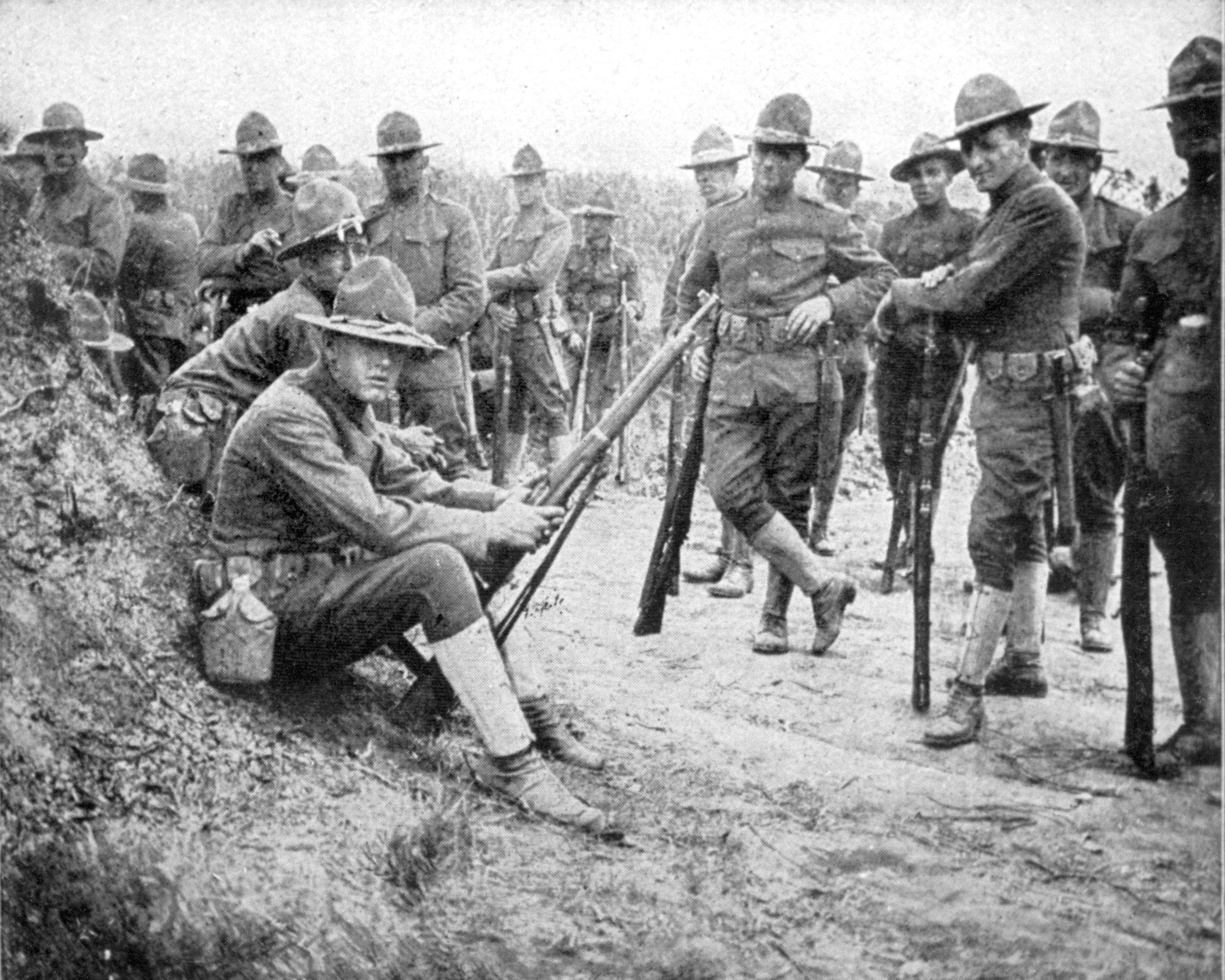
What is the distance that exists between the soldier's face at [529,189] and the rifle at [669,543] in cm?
73

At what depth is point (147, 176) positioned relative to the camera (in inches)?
169

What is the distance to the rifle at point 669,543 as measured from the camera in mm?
4289

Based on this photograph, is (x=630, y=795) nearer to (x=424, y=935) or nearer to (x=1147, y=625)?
(x=424, y=935)

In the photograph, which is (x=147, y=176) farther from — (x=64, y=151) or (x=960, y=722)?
(x=960, y=722)

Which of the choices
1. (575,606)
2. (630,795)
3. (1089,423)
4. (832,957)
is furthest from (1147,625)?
(575,606)

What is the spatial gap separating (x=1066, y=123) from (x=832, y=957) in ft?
8.10

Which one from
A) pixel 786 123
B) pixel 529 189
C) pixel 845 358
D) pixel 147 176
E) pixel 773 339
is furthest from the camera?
pixel 845 358

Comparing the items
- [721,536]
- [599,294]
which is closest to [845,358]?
[721,536]

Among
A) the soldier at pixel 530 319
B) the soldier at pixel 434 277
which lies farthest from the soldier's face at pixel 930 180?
the soldier at pixel 434 277

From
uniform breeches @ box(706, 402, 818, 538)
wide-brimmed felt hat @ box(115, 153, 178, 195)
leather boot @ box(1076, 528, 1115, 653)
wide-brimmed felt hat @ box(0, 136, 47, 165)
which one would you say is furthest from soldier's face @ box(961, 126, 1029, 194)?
wide-brimmed felt hat @ box(0, 136, 47, 165)

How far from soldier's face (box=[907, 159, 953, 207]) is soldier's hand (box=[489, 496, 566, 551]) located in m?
1.62

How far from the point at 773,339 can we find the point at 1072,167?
146 cm

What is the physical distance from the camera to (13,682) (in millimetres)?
3592

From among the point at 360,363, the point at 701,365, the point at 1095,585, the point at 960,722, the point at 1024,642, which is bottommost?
the point at 960,722
